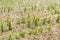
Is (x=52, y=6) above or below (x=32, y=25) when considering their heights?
above

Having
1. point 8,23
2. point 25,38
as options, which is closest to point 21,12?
point 8,23

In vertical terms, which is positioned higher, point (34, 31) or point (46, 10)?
point (46, 10)

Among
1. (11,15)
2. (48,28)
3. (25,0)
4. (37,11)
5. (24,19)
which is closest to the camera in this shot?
(48,28)

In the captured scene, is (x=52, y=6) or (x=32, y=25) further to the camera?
(x=52, y=6)

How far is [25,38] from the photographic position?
15.6 ft

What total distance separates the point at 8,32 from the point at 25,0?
284cm

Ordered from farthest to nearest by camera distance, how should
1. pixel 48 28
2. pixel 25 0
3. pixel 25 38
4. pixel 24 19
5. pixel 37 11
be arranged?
pixel 25 0 < pixel 37 11 < pixel 24 19 < pixel 48 28 < pixel 25 38

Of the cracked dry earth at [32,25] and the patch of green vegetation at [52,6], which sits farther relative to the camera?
the patch of green vegetation at [52,6]

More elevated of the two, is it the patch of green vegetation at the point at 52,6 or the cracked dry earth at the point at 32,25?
the patch of green vegetation at the point at 52,6

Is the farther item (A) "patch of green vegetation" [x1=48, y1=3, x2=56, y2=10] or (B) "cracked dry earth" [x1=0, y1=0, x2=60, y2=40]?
(A) "patch of green vegetation" [x1=48, y1=3, x2=56, y2=10]

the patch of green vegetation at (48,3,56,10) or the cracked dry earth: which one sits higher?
the patch of green vegetation at (48,3,56,10)

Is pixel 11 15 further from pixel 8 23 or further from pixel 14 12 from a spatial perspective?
pixel 8 23

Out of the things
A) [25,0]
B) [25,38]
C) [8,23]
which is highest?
[25,0]

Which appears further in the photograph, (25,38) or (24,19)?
(24,19)
